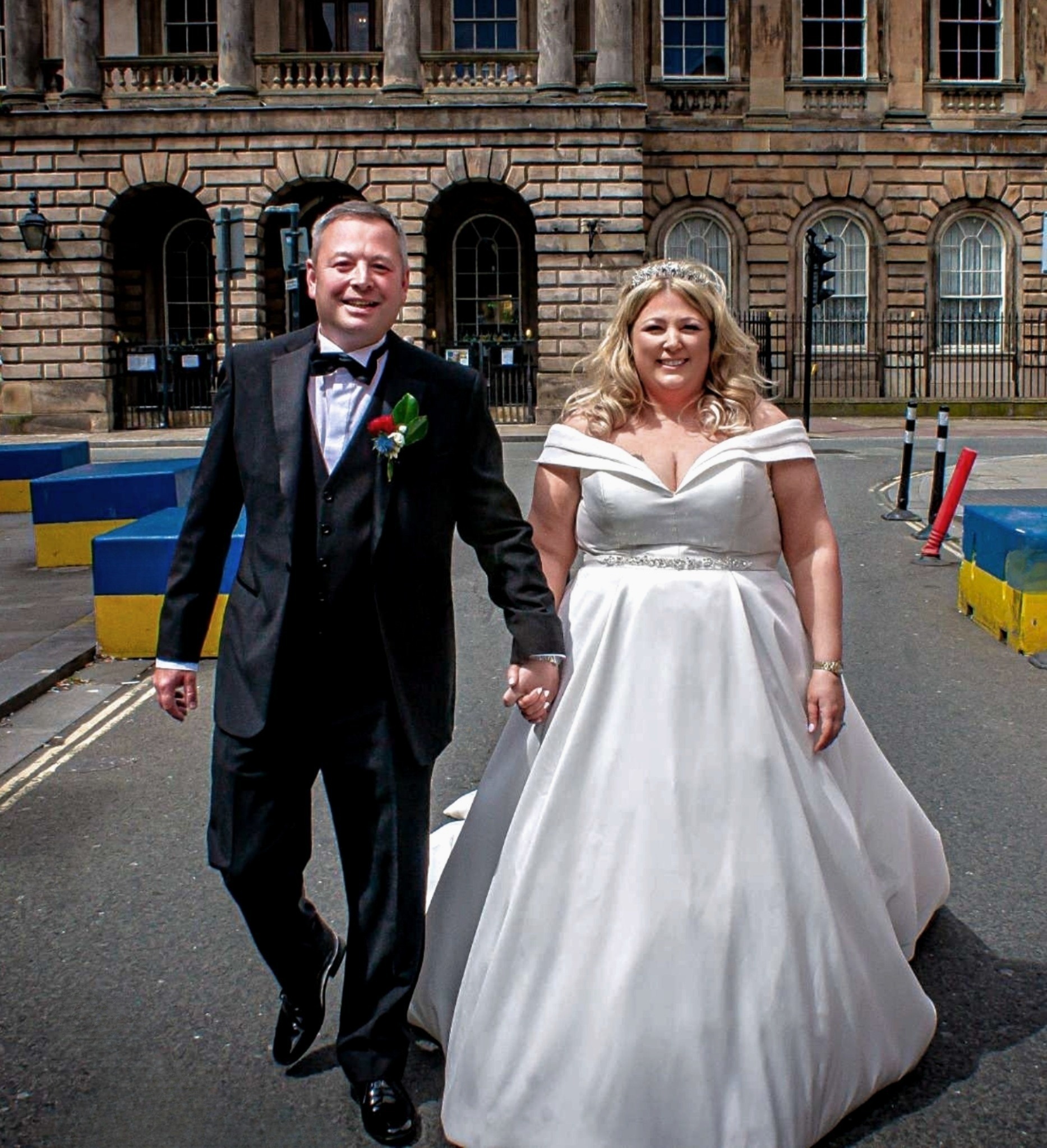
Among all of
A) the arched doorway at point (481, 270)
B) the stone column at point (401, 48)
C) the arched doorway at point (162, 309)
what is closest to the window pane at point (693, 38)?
the arched doorway at point (481, 270)

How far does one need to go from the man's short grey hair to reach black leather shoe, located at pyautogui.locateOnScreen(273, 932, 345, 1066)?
1.64 metres

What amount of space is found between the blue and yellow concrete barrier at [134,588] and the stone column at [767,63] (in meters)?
26.5

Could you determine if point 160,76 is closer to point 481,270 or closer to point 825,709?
point 481,270

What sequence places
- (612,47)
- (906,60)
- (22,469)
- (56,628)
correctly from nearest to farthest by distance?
(56,628) < (22,469) < (612,47) < (906,60)

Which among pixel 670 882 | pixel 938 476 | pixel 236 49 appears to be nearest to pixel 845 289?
pixel 236 49

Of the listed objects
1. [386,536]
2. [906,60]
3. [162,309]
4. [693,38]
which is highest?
[693,38]

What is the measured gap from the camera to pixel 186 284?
32.6m

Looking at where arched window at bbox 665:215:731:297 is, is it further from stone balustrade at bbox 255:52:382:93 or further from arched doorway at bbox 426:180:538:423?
stone balustrade at bbox 255:52:382:93

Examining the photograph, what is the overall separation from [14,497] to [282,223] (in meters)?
15.7

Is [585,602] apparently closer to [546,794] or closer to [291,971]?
[546,794]

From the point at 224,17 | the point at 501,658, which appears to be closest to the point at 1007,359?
the point at 224,17

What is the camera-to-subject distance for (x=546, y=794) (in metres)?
3.25

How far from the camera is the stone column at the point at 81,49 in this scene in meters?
29.9

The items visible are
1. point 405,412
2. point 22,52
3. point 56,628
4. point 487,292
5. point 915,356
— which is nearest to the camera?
point 405,412
